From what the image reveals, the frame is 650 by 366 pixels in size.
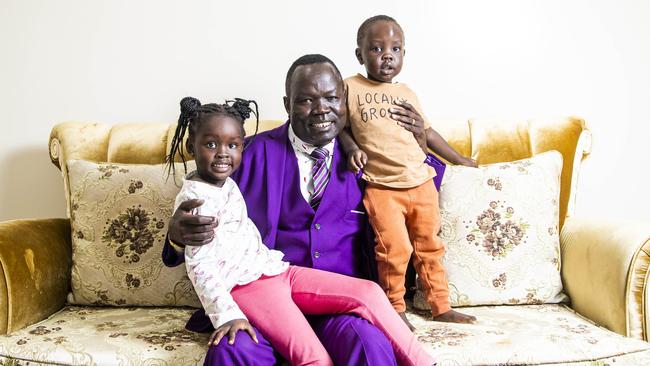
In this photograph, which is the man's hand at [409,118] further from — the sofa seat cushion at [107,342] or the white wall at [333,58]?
the sofa seat cushion at [107,342]

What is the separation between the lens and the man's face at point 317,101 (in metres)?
1.75

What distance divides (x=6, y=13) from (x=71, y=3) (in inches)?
10.9

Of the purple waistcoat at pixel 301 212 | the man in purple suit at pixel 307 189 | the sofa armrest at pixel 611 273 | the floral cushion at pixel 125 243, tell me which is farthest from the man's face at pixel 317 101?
the sofa armrest at pixel 611 273

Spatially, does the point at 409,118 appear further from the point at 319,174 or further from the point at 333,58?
the point at 333,58

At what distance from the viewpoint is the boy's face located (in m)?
1.86

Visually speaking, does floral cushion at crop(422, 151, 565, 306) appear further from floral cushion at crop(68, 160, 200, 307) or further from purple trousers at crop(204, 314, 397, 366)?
floral cushion at crop(68, 160, 200, 307)

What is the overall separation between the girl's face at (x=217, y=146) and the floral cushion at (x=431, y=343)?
45cm

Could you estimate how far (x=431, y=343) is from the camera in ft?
5.22

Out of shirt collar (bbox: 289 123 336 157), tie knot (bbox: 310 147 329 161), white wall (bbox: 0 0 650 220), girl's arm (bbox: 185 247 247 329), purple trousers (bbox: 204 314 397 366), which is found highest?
white wall (bbox: 0 0 650 220)

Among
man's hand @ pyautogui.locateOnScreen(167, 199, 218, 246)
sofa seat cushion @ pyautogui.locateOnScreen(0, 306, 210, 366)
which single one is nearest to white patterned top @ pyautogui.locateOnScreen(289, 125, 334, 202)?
man's hand @ pyautogui.locateOnScreen(167, 199, 218, 246)

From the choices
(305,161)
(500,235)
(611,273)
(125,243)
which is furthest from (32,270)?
(611,273)

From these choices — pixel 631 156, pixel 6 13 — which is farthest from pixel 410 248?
pixel 6 13

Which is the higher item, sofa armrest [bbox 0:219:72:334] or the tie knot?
the tie knot

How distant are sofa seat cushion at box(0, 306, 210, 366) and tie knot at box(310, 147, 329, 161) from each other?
1.98 feet
